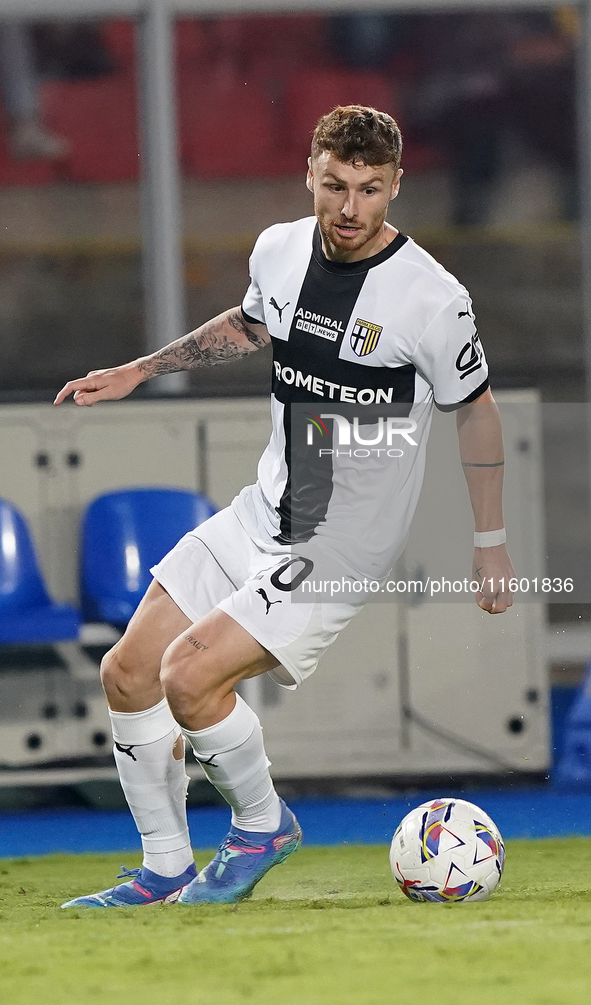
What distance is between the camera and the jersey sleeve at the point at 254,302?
389 cm

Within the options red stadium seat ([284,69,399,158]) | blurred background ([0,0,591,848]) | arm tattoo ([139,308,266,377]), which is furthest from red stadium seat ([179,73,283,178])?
arm tattoo ([139,308,266,377])

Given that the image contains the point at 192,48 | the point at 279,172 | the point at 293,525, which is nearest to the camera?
the point at 293,525

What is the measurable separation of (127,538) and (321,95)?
753 centimetres

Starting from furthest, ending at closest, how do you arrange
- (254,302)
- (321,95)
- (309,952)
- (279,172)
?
(321,95)
(279,172)
(254,302)
(309,952)

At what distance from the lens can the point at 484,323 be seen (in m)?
11.6

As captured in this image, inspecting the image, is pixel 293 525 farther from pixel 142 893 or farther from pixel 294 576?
pixel 142 893

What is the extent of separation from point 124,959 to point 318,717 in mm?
3345

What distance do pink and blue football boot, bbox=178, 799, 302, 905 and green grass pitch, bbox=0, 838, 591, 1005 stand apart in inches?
2.4

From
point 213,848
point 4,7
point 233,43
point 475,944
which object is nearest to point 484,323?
point 233,43

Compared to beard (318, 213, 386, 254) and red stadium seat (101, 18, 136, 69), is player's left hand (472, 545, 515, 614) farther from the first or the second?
red stadium seat (101, 18, 136, 69)

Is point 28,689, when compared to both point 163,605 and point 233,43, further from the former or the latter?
point 233,43

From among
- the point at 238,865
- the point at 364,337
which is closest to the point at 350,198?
the point at 364,337

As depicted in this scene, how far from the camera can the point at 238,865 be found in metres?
3.63

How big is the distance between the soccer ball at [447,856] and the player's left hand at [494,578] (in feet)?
1.62
